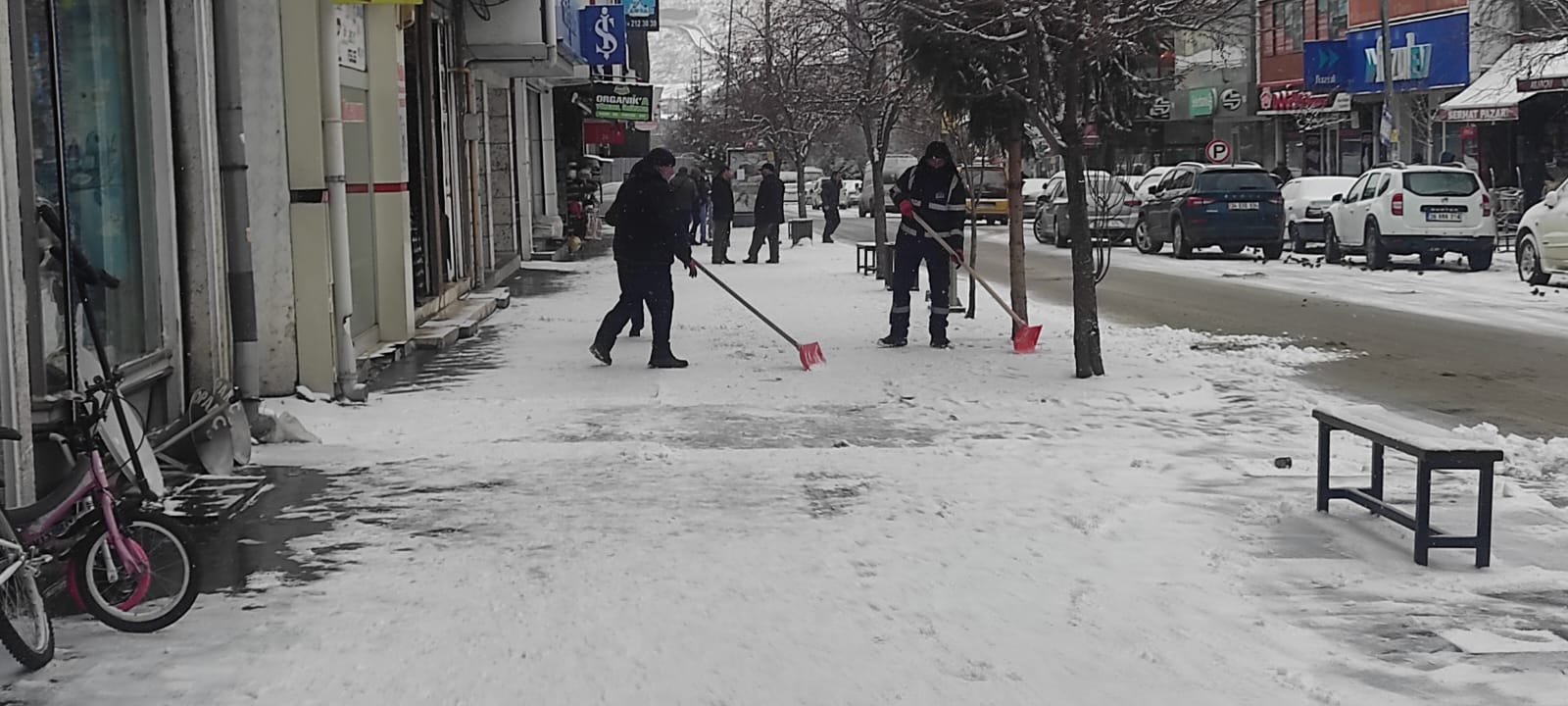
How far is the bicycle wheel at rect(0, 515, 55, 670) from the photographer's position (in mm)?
5188

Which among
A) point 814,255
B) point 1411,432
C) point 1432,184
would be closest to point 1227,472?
point 1411,432

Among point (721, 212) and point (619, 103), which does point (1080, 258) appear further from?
point (619, 103)

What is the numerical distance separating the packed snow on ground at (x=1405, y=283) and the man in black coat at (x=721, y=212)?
6.28 meters

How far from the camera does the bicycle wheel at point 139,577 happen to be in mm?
5809

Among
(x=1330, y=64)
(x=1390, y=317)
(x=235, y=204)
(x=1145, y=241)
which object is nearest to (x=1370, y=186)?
(x=1145, y=241)

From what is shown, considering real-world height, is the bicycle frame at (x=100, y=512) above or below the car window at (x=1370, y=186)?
below

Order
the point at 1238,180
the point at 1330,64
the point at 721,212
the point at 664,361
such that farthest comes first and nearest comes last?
the point at 1330,64, the point at 1238,180, the point at 721,212, the point at 664,361

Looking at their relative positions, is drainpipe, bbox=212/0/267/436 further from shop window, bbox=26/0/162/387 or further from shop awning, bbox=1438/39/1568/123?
shop awning, bbox=1438/39/1568/123

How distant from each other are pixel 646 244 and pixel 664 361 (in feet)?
3.09

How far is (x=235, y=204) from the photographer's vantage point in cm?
967

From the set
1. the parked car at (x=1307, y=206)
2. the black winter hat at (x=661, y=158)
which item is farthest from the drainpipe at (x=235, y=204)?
the parked car at (x=1307, y=206)

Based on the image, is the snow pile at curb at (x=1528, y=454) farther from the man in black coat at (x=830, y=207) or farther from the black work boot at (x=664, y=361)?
the man in black coat at (x=830, y=207)

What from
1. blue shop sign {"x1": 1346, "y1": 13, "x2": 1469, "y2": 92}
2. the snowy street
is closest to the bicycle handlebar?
the snowy street

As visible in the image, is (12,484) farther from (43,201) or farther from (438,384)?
(438,384)
